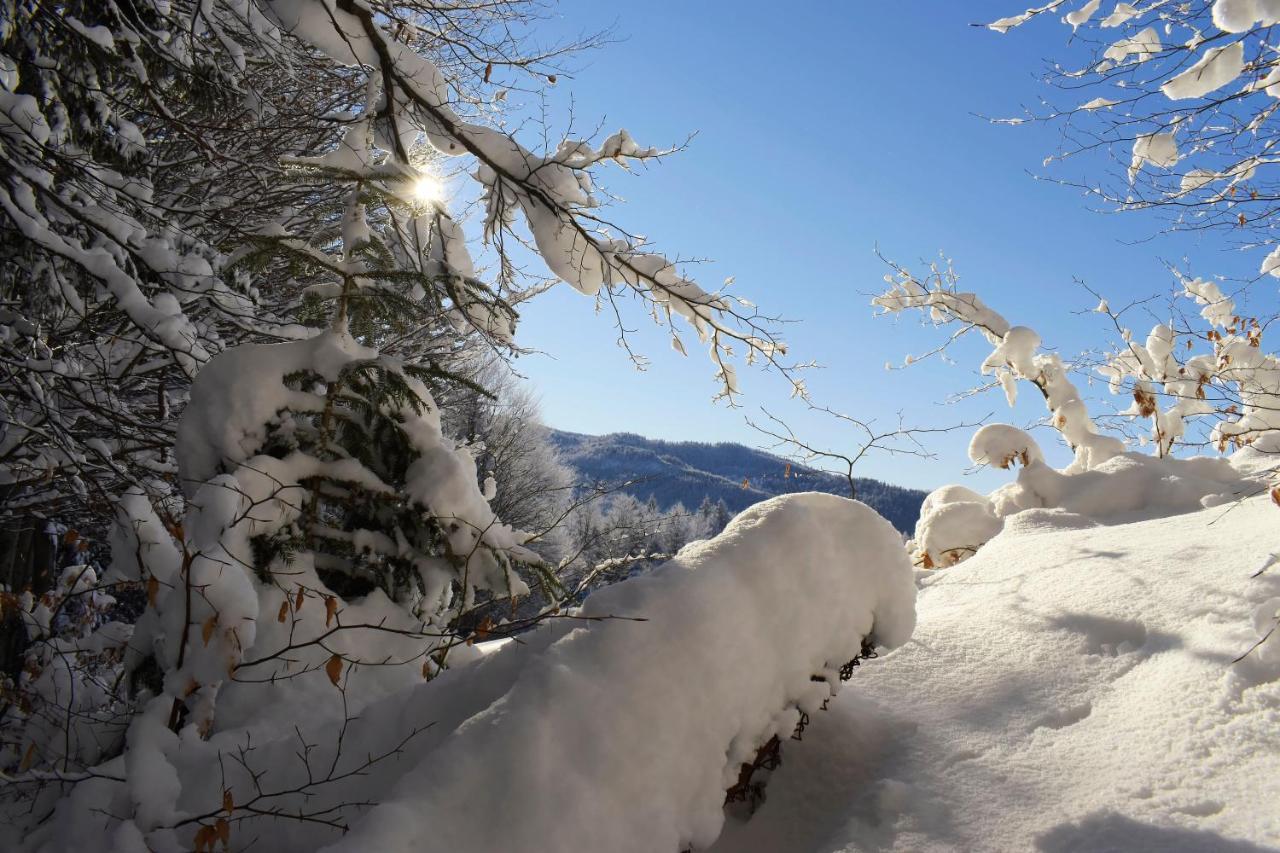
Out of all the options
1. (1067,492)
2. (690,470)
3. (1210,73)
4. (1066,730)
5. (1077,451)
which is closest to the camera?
(1066,730)

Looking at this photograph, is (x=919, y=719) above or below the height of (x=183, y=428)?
below

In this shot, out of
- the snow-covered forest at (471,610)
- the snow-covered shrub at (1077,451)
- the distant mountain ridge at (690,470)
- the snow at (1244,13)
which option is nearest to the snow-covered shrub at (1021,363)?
the snow-covered shrub at (1077,451)

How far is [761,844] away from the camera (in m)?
2.22

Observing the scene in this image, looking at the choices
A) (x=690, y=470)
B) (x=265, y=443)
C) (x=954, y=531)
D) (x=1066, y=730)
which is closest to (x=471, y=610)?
(x=265, y=443)

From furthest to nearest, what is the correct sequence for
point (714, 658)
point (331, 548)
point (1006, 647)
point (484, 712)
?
point (1006, 647) → point (331, 548) → point (714, 658) → point (484, 712)

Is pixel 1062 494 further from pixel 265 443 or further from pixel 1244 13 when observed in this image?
pixel 265 443

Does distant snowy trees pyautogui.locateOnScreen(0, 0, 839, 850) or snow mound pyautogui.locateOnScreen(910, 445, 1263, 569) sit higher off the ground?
distant snowy trees pyautogui.locateOnScreen(0, 0, 839, 850)

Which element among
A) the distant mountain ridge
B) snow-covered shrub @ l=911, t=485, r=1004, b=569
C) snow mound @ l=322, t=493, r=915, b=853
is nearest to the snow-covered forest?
snow mound @ l=322, t=493, r=915, b=853

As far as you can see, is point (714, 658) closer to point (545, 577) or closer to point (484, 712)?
point (484, 712)

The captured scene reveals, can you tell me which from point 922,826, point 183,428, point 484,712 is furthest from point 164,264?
point 922,826

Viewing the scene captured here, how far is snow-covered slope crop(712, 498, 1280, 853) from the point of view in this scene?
193 cm

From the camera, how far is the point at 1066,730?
2.37 metres

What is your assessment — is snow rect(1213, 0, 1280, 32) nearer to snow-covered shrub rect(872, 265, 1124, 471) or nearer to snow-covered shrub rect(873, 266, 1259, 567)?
snow-covered shrub rect(873, 266, 1259, 567)

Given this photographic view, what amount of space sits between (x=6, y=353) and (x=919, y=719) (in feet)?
13.8
